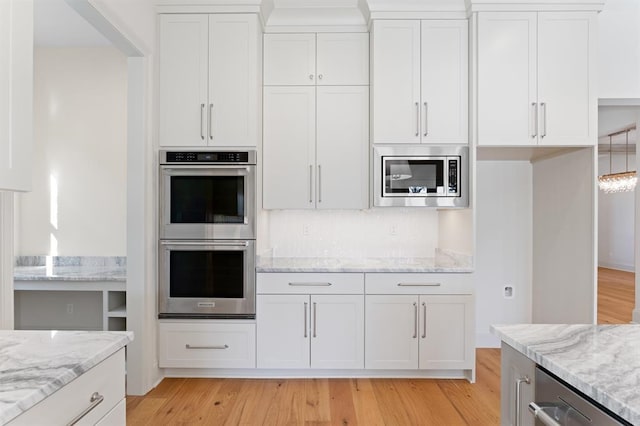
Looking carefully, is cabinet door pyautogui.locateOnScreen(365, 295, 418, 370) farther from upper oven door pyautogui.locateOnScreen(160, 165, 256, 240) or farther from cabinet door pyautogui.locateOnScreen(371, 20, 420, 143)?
cabinet door pyautogui.locateOnScreen(371, 20, 420, 143)

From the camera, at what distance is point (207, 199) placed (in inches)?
115

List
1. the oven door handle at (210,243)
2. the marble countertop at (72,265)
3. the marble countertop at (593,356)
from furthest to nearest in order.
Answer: the marble countertop at (72,265) → the oven door handle at (210,243) → the marble countertop at (593,356)

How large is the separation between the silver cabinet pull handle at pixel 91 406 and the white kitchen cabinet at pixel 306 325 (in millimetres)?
1758

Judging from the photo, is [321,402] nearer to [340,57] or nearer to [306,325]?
[306,325]

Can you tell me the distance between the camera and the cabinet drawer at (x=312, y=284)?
9.56ft

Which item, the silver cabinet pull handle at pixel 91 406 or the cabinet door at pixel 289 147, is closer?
the silver cabinet pull handle at pixel 91 406

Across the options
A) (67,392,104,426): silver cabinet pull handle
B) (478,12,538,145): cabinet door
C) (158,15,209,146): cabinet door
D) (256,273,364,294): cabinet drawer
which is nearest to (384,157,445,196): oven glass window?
(478,12,538,145): cabinet door

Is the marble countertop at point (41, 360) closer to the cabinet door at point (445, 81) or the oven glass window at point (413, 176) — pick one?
the oven glass window at point (413, 176)

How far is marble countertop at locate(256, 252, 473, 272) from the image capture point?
2908mm

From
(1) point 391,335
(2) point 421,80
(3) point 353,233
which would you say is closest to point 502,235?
(3) point 353,233

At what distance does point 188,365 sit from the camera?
2.92 metres

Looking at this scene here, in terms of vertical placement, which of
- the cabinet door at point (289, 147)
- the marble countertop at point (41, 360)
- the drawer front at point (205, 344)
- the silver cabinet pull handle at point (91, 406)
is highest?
the cabinet door at point (289, 147)

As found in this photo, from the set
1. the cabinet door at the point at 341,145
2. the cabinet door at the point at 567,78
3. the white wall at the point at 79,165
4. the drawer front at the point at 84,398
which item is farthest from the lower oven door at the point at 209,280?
the cabinet door at the point at 567,78

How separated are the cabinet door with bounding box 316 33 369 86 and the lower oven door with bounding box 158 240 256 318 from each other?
1485mm
